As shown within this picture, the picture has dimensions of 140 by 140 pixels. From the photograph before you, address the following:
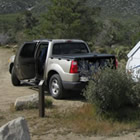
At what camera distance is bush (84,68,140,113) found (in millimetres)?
5883

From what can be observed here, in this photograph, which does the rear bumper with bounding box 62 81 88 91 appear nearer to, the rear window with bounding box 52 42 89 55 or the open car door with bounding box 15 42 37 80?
the rear window with bounding box 52 42 89 55

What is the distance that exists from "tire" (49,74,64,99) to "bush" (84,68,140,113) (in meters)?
2.16

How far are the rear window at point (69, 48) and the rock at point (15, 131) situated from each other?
4.90m

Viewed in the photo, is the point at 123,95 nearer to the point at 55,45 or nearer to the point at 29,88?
the point at 55,45

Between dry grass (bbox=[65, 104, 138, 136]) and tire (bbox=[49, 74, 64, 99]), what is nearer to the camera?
dry grass (bbox=[65, 104, 138, 136])

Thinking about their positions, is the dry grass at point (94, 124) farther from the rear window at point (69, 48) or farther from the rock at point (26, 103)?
the rear window at point (69, 48)

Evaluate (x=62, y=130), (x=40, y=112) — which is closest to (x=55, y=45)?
(x=40, y=112)

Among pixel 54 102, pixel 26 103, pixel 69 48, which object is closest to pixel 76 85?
pixel 54 102

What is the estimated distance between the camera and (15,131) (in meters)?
4.13

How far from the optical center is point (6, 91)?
9.98 m

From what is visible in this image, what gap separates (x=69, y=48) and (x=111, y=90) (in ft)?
12.0

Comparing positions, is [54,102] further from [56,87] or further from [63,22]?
[63,22]

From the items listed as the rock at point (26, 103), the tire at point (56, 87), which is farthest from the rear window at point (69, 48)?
the rock at point (26, 103)

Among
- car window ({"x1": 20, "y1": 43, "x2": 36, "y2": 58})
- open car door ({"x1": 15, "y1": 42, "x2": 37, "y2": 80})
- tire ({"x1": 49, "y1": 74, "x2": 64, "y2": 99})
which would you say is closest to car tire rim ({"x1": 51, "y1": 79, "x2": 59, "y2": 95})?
tire ({"x1": 49, "y1": 74, "x2": 64, "y2": 99})
